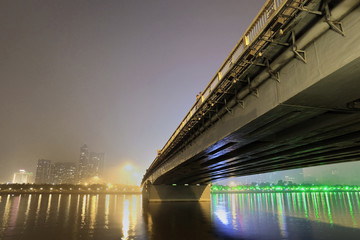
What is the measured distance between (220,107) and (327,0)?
360 inches

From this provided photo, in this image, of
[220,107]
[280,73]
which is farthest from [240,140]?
[280,73]

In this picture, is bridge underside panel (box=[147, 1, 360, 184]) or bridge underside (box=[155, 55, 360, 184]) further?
bridge underside (box=[155, 55, 360, 184])

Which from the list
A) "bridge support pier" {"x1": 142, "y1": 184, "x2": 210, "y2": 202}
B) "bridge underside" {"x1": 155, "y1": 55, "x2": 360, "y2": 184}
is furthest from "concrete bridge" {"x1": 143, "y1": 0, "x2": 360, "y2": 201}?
"bridge support pier" {"x1": 142, "y1": 184, "x2": 210, "y2": 202}

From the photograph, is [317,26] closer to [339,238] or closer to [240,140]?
[240,140]

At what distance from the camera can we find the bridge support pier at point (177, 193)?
56.8 metres

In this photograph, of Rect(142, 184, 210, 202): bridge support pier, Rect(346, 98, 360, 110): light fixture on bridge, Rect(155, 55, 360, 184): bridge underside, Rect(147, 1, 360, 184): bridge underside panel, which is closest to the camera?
Rect(147, 1, 360, 184): bridge underside panel

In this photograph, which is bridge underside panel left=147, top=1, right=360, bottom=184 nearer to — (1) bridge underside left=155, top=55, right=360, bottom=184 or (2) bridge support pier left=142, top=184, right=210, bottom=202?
(1) bridge underside left=155, top=55, right=360, bottom=184

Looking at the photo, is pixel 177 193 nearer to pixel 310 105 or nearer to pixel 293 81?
pixel 310 105

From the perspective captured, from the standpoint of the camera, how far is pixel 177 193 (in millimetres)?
58531

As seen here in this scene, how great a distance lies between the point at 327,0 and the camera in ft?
21.0

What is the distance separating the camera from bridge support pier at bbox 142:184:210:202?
5683 centimetres

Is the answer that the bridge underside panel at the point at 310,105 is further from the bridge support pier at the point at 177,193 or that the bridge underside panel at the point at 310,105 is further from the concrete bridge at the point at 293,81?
the bridge support pier at the point at 177,193

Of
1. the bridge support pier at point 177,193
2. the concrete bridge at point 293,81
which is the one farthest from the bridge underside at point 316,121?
the bridge support pier at point 177,193

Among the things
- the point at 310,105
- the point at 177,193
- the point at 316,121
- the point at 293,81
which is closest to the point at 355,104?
the point at 310,105
